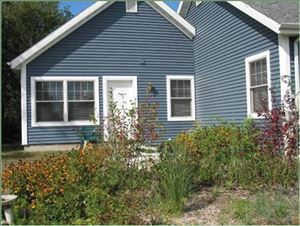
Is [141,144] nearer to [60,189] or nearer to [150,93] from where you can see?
[60,189]

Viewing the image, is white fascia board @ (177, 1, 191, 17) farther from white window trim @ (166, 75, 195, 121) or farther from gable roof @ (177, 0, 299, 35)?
gable roof @ (177, 0, 299, 35)

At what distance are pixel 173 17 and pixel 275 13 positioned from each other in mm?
5380

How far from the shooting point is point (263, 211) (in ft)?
17.3

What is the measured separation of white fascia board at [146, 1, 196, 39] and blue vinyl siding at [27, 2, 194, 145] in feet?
0.50

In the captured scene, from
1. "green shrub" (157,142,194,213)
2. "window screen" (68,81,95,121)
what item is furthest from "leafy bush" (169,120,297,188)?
"window screen" (68,81,95,121)

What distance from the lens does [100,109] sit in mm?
15133

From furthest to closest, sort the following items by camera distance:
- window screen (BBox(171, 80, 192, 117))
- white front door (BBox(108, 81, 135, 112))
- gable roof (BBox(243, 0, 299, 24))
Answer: window screen (BBox(171, 80, 192, 117)), white front door (BBox(108, 81, 135, 112)), gable roof (BBox(243, 0, 299, 24))

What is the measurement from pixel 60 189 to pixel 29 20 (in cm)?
2595

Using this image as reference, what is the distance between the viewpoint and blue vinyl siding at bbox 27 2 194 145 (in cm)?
1479

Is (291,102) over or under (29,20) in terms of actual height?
under

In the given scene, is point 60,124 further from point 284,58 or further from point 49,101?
point 284,58

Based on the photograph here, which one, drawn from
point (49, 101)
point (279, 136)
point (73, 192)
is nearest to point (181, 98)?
point (49, 101)

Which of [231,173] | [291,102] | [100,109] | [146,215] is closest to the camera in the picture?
[146,215]

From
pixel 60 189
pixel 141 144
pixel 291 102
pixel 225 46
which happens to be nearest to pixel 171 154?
pixel 141 144
